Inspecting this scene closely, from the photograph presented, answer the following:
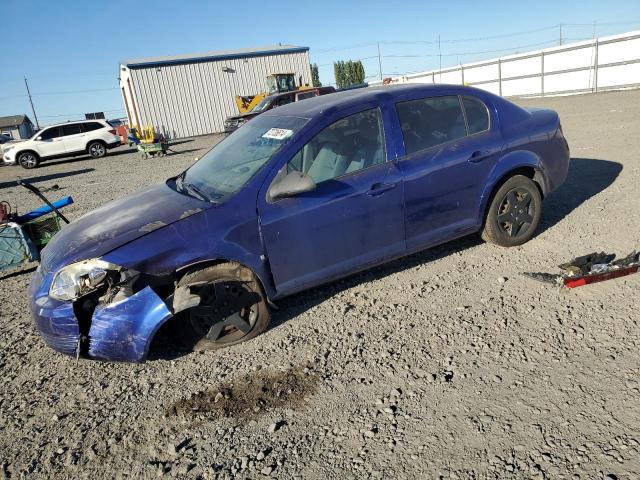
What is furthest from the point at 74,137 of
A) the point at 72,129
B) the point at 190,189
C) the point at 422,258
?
the point at 422,258

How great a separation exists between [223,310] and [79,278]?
37.8 inches

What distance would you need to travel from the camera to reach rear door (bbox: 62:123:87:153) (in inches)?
775

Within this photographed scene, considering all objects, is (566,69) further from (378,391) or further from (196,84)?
(378,391)

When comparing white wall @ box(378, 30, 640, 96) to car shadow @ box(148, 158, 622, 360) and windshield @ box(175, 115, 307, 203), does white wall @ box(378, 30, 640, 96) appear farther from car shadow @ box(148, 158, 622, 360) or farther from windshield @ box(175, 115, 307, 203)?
windshield @ box(175, 115, 307, 203)

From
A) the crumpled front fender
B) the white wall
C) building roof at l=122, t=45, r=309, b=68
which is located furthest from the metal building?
the crumpled front fender

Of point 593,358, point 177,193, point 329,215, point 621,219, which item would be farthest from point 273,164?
point 621,219

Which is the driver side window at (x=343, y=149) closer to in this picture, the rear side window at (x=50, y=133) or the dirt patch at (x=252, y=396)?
the dirt patch at (x=252, y=396)

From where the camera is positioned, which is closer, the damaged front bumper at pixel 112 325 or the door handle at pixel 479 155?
the damaged front bumper at pixel 112 325

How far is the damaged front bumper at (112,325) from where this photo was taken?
3006mm

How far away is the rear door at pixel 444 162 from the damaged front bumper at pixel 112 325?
2.08 metres

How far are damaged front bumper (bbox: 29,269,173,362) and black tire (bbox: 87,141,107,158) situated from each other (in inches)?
758

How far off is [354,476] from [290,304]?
193 cm

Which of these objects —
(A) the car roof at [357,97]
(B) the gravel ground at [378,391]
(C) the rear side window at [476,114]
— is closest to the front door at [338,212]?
(A) the car roof at [357,97]

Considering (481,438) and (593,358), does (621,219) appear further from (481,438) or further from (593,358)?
(481,438)
